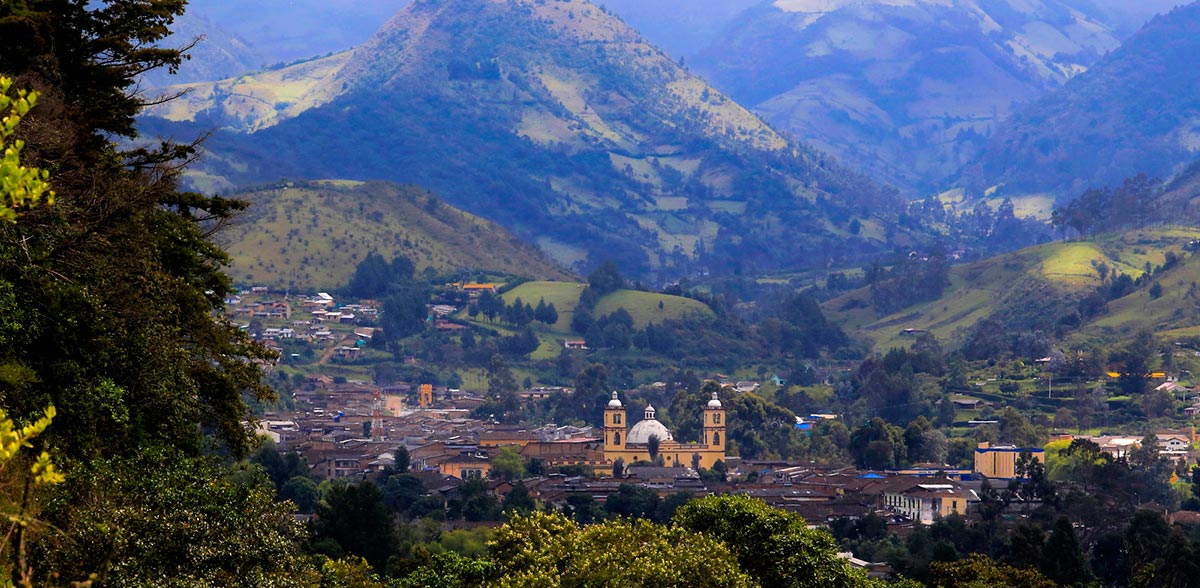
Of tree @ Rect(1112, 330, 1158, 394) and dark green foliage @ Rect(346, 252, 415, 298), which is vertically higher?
dark green foliage @ Rect(346, 252, 415, 298)

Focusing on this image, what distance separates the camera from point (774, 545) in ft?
99.5

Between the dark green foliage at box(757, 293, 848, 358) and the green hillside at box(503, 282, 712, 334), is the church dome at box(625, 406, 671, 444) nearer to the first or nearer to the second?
the green hillside at box(503, 282, 712, 334)

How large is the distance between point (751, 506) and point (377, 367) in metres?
118

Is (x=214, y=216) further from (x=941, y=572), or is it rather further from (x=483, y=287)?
(x=483, y=287)

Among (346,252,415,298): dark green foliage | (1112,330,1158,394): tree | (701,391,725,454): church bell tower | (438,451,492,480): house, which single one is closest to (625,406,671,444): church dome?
(701,391,725,454): church bell tower

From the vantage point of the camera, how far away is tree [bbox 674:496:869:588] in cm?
2995

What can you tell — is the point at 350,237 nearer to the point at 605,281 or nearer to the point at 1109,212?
the point at 605,281

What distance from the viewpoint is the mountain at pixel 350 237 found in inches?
6378

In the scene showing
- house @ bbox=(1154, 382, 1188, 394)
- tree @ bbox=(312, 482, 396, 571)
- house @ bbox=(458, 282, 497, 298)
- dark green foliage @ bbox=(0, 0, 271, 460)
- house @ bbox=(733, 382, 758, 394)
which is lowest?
tree @ bbox=(312, 482, 396, 571)

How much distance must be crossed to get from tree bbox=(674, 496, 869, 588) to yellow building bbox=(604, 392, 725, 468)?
7125 cm

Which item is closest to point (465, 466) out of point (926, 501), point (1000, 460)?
point (926, 501)

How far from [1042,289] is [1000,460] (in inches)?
2468

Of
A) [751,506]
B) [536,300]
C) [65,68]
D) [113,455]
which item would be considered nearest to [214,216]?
[65,68]

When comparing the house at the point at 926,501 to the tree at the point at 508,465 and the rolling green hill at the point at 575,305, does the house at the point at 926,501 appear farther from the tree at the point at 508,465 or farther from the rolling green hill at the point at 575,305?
the rolling green hill at the point at 575,305
